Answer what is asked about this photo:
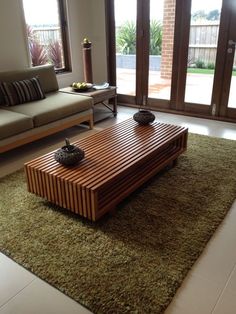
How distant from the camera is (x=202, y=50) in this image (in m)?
4.12

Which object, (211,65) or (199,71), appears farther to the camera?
(199,71)

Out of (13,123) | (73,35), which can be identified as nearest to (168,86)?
(73,35)

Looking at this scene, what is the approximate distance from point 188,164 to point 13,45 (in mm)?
2757

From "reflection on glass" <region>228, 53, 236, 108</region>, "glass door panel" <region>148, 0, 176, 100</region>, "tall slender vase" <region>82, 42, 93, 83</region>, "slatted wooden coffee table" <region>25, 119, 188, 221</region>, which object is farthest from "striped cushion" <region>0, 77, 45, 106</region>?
"reflection on glass" <region>228, 53, 236, 108</region>

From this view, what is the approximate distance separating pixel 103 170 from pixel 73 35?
3.29m

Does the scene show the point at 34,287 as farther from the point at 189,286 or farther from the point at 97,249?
the point at 189,286

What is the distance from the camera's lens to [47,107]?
136 inches

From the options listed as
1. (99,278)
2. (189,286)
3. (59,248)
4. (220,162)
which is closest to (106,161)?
(59,248)

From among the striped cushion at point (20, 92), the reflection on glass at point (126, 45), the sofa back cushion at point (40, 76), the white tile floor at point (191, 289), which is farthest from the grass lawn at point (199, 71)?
the white tile floor at point (191, 289)

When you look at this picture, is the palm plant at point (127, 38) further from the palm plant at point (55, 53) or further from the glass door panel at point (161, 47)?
the palm plant at point (55, 53)

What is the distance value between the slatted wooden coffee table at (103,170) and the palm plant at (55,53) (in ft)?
7.78

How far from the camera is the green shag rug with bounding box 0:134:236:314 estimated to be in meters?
1.58

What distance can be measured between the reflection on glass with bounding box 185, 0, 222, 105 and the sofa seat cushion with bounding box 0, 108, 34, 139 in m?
2.49

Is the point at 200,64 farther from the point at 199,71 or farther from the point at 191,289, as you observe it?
the point at 191,289
